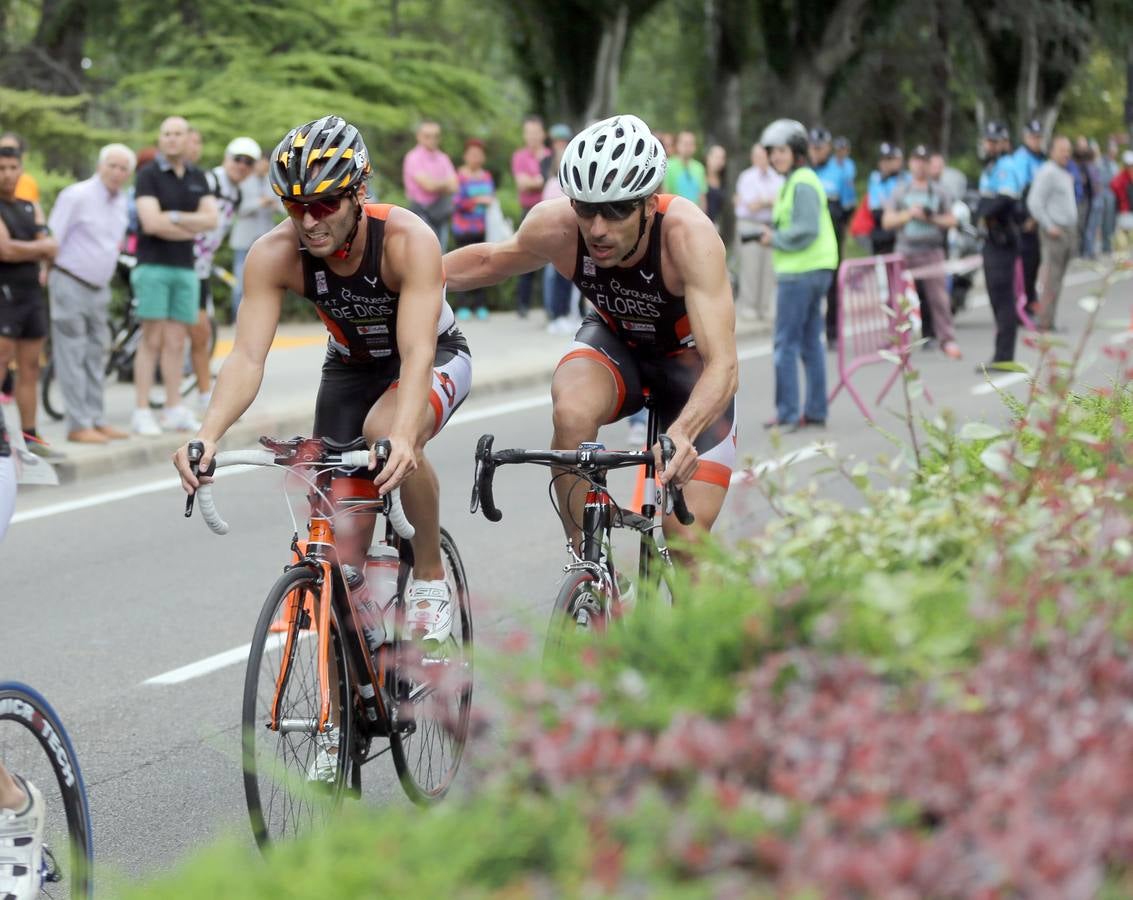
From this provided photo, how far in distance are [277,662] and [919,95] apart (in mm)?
43031

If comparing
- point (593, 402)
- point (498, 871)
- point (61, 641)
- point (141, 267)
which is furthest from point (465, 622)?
point (141, 267)

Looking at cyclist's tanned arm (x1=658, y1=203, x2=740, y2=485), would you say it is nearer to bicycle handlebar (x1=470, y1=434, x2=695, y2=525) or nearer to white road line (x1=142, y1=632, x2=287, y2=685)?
bicycle handlebar (x1=470, y1=434, x2=695, y2=525)

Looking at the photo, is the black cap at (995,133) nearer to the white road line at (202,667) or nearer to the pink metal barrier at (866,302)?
the pink metal barrier at (866,302)

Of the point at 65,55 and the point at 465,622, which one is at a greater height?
the point at 65,55

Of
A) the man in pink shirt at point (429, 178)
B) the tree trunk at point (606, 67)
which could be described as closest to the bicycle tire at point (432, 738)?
the man in pink shirt at point (429, 178)

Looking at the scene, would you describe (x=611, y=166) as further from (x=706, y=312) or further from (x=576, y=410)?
(x=576, y=410)

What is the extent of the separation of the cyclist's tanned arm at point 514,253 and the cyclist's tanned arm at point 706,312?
0.42 m

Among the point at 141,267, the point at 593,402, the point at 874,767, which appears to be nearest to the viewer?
the point at 874,767

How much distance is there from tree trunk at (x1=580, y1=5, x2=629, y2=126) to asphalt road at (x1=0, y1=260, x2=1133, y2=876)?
652 inches

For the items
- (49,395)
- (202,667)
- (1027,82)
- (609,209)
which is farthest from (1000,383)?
(1027,82)

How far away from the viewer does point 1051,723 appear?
2355mm

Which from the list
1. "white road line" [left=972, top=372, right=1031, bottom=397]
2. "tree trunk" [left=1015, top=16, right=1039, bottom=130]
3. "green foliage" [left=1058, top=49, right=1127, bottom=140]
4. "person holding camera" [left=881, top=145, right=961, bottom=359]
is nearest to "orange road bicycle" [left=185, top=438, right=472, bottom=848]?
"white road line" [left=972, top=372, right=1031, bottom=397]

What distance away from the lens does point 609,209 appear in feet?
17.1

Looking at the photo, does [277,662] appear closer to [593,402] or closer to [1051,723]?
[593,402]
